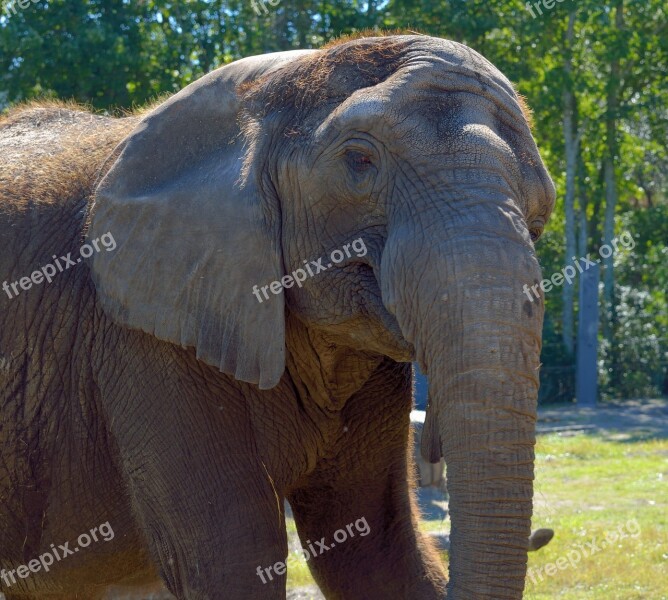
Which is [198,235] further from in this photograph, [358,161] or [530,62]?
[530,62]

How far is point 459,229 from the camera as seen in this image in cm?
370

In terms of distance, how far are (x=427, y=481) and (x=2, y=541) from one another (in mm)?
6054

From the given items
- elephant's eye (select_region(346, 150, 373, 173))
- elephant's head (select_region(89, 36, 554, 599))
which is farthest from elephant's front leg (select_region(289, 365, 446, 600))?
elephant's eye (select_region(346, 150, 373, 173))

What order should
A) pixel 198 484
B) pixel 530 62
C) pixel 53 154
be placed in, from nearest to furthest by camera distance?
pixel 198 484 < pixel 53 154 < pixel 530 62

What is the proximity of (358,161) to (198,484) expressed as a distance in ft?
4.55

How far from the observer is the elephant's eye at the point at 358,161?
400cm

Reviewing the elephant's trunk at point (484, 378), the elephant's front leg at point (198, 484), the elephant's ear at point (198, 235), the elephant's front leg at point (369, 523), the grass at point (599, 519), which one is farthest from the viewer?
the grass at point (599, 519)

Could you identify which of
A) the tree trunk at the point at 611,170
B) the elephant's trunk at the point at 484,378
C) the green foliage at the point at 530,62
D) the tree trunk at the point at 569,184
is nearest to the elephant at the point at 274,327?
the elephant's trunk at the point at 484,378

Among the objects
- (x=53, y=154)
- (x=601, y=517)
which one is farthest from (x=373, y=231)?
(x=601, y=517)

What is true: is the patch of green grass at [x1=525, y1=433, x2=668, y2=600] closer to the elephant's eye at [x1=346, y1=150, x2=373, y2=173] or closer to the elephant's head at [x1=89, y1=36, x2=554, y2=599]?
the elephant's head at [x1=89, y1=36, x2=554, y2=599]

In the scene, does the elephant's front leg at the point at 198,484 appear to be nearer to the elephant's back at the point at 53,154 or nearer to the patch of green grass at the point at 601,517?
the elephant's back at the point at 53,154

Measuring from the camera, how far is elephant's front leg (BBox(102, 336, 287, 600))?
14.3 ft

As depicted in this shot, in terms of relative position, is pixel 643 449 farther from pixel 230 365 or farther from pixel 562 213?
pixel 562 213

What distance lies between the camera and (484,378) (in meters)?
3.55
